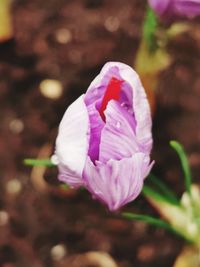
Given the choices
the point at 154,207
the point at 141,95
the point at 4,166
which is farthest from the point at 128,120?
the point at 4,166

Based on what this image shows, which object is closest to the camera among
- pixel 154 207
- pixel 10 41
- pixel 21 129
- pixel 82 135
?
pixel 82 135

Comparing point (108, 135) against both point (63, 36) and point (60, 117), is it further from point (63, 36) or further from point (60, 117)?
point (63, 36)

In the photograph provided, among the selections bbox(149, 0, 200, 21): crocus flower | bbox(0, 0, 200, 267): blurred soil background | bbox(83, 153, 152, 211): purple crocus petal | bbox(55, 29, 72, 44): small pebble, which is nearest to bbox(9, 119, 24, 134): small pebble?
bbox(0, 0, 200, 267): blurred soil background

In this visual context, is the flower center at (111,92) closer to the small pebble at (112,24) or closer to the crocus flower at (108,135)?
the crocus flower at (108,135)

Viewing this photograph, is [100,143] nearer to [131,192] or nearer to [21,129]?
[131,192]

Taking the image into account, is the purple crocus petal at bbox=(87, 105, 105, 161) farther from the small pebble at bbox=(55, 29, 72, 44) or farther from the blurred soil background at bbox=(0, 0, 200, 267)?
the small pebble at bbox=(55, 29, 72, 44)

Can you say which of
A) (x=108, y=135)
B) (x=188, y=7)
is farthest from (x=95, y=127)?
(x=188, y=7)

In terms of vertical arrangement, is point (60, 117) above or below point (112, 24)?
below
